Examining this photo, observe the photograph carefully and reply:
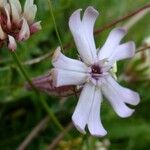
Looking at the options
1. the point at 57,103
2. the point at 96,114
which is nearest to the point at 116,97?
the point at 96,114

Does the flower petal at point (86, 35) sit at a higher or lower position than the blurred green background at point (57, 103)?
higher

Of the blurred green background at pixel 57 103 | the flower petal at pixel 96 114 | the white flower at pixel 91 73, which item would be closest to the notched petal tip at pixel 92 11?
the white flower at pixel 91 73

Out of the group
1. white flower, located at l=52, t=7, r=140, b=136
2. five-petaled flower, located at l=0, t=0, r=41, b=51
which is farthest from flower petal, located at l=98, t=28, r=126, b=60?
five-petaled flower, located at l=0, t=0, r=41, b=51

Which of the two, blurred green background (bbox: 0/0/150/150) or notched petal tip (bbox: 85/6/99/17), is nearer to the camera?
notched petal tip (bbox: 85/6/99/17)

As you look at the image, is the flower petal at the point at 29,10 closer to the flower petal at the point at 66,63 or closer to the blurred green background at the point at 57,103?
the flower petal at the point at 66,63

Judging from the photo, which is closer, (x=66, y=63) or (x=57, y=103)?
(x=66, y=63)

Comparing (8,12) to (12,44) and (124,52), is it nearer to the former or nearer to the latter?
(12,44)

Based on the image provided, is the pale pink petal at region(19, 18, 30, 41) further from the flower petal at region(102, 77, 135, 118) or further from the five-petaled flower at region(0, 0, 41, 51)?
the flower petal at region(102, 77, 135, 118)
